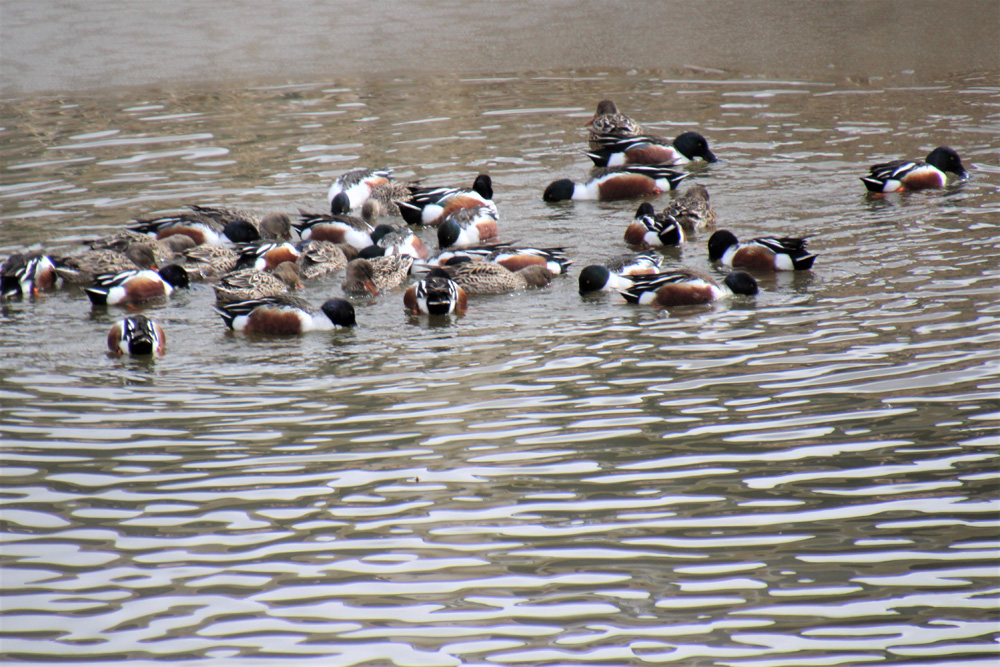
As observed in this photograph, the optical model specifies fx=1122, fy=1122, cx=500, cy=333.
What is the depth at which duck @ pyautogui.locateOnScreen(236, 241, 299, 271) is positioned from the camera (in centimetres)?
1059

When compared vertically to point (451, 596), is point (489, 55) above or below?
above

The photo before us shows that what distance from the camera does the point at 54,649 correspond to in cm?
436

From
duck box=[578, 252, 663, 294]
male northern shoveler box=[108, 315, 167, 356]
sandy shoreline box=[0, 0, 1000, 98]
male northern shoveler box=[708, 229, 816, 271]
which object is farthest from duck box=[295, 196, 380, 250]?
sandy shoreline box=[0, 0, 1000, 98]

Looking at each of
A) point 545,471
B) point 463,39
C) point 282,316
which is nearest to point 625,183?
point 282,316

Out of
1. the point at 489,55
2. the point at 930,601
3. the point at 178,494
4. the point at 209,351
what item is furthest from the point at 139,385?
the point at 489,55

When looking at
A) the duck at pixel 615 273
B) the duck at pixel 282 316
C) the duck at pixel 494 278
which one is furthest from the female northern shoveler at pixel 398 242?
the duck at pixel 615 273

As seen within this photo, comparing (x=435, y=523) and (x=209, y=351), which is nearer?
(x=435, y=523)

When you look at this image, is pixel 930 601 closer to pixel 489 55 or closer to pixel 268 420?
pixel 268 420

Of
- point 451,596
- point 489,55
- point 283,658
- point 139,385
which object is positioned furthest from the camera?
point 489,55

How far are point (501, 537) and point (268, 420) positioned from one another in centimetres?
215

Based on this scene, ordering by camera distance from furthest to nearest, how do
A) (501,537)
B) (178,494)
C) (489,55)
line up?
(489,55) < (178,494) < (501,537)

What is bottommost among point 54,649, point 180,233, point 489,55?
Result: point 54,649

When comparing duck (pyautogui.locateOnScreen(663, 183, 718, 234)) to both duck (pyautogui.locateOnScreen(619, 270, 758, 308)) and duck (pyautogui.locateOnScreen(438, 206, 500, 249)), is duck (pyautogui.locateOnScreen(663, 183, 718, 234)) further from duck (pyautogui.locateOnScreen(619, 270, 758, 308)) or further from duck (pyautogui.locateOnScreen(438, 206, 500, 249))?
duck (pyautogui.locateOnScreen(619, 270, 758, 308))

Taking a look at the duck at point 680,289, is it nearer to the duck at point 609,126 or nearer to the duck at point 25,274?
the duck at point 25,274
